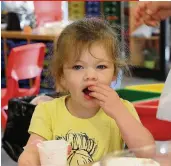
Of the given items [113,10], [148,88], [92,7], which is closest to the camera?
[148,88]

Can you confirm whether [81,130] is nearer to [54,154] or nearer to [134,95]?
[54,154]

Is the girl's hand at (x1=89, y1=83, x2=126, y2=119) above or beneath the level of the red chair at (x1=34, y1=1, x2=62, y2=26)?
above

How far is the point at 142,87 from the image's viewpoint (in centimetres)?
246

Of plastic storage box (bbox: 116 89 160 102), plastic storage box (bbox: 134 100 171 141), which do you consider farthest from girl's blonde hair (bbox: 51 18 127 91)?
plastic storage box (bbox: 116 89 160 102)

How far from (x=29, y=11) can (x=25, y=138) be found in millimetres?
3527

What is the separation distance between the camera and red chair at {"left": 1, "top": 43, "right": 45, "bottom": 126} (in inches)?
112

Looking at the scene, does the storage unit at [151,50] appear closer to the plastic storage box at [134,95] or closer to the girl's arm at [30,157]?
the plastic storage box at [134,95]

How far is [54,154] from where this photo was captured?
0.96m

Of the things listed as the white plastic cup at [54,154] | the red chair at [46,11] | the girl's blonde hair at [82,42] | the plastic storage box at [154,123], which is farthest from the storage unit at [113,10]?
the white plastic cup at [54,154]

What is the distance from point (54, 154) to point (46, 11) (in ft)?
15.5

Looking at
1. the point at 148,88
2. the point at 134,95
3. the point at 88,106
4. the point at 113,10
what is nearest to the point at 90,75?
the point at 88,106

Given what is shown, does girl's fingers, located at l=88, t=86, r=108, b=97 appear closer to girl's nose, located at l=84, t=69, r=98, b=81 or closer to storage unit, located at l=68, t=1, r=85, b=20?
girl's nose, located at l=84, t=69, r=98, b=81

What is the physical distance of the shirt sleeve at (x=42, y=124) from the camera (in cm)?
130

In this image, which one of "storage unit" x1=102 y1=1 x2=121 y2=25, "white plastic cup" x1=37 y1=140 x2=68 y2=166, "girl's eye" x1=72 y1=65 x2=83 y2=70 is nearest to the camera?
"white plastic cup" x1=37 y1=140 x2=68 y2=166
